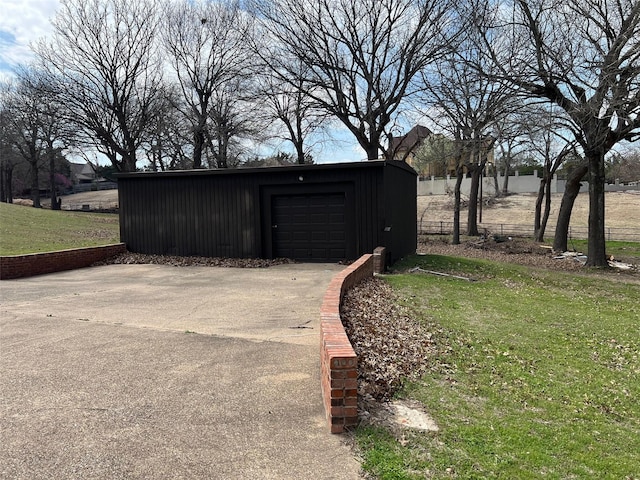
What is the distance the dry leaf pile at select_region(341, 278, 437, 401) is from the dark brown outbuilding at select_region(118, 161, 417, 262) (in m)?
4.90

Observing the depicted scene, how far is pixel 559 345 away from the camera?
5.47m

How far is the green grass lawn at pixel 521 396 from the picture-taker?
2795 millimetres

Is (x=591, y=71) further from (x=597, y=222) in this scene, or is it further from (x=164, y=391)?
(x=164, y=391)

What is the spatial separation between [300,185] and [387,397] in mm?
9358

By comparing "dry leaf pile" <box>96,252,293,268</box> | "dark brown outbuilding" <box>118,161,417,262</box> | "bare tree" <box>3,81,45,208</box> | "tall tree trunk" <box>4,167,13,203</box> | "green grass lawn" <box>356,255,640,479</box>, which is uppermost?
"bare tree" <box>3,81,45,208</box>

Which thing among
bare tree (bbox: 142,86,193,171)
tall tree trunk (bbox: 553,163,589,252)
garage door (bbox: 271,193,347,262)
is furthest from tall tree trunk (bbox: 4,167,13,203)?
tall tree trunk (bbox: 553,163,589,252)

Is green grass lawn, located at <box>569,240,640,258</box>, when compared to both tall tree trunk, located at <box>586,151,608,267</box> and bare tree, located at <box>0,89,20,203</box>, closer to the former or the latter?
tall tree trunk, located at <box>586,151,608,267</box>

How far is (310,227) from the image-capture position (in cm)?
1276

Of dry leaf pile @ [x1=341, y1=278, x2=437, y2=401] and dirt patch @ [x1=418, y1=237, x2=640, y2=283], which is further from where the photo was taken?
dirt patch @ [x1=418, y1=237, x2=640, y2=283]

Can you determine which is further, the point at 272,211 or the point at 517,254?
the point at 517,254

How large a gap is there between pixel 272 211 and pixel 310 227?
1214 millimetres

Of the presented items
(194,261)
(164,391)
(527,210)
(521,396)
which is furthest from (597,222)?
(527,210)

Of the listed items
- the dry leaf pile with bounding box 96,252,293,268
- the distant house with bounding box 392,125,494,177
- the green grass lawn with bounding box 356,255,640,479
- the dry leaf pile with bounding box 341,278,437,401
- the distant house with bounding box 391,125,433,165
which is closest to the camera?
the green grass lawn with bounding box 356,255,640,479

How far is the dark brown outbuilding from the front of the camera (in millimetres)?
11875
